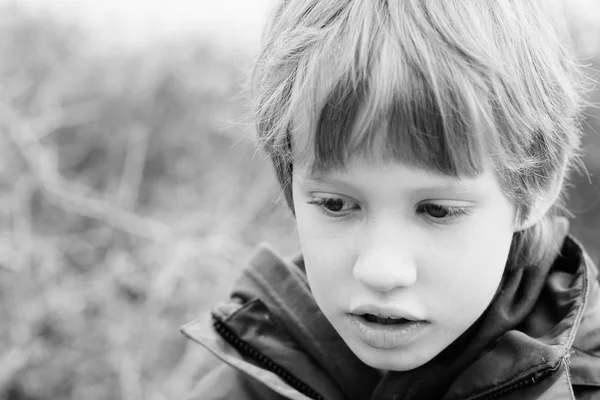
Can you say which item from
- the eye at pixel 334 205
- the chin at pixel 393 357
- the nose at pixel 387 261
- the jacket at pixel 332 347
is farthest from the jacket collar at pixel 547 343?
the eye at pixel 334 205

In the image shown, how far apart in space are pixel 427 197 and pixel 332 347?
0.49 meters

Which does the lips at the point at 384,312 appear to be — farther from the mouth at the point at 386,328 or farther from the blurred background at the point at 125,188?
the blurred background at the point at 125,188

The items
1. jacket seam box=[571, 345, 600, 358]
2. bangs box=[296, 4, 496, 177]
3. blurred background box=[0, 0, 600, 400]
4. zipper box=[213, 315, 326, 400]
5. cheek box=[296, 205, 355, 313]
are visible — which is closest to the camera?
bangs box=[296, 4, 496, 177]

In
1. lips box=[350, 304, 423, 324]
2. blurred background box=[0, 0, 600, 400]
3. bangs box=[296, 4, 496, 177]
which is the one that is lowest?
blurred background box=[0, 0, 600, 400]

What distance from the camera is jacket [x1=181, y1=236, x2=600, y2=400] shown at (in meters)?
1.34

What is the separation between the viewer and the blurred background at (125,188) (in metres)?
2.70

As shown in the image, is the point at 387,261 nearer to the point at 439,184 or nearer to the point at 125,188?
the point at 439,184

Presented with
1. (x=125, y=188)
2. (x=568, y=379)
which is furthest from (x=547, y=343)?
(x=125, y=188)

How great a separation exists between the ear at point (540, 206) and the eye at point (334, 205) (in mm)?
371

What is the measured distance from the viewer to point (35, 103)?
3.38 m

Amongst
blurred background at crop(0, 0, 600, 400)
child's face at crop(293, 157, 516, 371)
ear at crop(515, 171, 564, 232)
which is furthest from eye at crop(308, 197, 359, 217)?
blurred background at crop(0, 0, 600, 400)

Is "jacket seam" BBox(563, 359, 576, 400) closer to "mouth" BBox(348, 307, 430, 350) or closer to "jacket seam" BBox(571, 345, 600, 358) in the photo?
"jacket seam" BBox(571, 345, 600, 358)

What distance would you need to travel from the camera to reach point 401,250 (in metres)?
1.22

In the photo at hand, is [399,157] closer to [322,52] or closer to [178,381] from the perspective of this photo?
[322,52]
